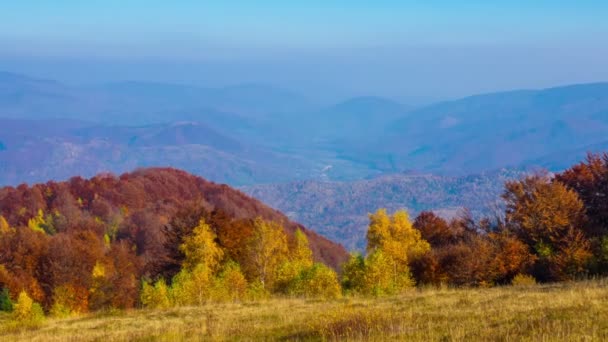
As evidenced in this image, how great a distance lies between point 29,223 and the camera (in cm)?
8800

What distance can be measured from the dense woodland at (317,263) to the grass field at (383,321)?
7.80m

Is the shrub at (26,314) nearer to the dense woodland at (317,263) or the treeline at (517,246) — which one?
the dense woodland at (317,263)

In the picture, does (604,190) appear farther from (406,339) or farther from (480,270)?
(406,339)

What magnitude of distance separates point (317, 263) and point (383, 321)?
24.1m

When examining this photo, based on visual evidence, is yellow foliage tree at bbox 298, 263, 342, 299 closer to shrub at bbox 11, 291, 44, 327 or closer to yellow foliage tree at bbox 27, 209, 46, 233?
shrub at bbox 11, 291, 44, 327

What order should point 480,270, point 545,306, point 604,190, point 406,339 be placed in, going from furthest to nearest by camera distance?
point 604,190, point 480,270, point 545,306, point 406,339

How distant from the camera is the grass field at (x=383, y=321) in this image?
12727mm

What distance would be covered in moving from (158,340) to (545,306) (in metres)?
10.4

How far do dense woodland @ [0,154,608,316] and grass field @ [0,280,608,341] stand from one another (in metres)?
7.80

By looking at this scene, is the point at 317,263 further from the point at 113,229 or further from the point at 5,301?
the point at 113,229

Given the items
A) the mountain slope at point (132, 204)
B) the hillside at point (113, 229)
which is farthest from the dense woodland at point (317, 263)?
the mountain slope at point (132, 204)

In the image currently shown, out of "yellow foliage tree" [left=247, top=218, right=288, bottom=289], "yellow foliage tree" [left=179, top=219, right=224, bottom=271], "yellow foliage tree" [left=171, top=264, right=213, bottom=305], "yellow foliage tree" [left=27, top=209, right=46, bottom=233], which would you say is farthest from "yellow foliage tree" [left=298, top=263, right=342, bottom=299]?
"yellow foliage tree" [left=27, top=209, right=46, bottom=233]

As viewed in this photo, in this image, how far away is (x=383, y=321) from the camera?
15047 millimetres

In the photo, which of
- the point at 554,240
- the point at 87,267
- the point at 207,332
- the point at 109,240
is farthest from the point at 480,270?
the point at 109,240
